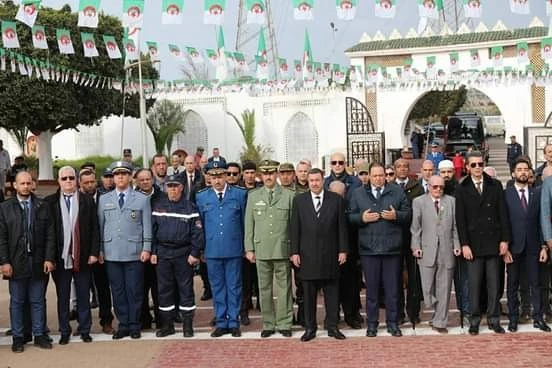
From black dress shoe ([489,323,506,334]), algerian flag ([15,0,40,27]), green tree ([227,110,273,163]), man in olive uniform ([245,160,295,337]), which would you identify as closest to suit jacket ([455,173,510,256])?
black dress shoe ([489,323,506,334])

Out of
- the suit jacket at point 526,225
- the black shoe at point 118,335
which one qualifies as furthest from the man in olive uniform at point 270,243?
the suit jacket at point 526,225

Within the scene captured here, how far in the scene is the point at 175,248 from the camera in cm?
802

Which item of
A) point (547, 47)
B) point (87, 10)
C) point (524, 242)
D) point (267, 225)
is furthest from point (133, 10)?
point (547, 47)

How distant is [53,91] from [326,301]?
22.4 metres

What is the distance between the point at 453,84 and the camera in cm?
3081

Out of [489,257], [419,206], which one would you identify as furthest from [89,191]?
[489,257]

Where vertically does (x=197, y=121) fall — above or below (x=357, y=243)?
above

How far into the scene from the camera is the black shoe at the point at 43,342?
779cm

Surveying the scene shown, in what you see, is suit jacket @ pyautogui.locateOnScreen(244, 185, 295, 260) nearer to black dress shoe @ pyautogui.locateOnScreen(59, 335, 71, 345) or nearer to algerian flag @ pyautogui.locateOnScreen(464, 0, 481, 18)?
black dress shoe @ pyautogui.locateOnScreen(59, 335, 71, 345)

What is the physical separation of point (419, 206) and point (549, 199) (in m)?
1.30

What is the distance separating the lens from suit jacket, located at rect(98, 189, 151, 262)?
801 cm

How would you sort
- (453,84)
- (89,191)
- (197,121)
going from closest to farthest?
(89,191) < (453,84) < (197,121)

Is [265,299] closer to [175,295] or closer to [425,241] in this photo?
[175,295]

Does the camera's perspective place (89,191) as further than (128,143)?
No
